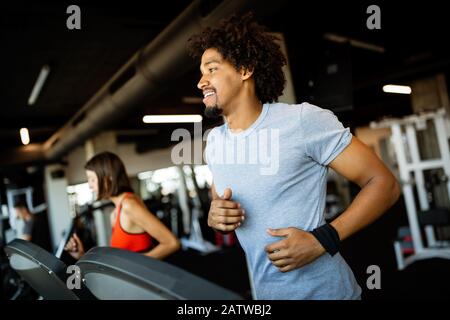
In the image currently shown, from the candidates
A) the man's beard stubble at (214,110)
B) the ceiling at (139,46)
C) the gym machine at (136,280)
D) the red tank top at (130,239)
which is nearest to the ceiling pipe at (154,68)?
the ceiling at (139,46)

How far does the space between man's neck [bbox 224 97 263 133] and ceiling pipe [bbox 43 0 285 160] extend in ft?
4.58

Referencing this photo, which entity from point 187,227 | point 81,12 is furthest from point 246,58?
Answer: point 187,227

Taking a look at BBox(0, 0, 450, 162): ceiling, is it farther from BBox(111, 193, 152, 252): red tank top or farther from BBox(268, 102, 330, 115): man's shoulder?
BBox(268, 102, 330, 115): man's shoulder

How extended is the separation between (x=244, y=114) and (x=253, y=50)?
0.75 ft

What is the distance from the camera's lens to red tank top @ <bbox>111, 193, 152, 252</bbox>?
1972 mm

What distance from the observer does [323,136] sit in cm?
97

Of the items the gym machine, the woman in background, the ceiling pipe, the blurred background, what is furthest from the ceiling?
the gym machine

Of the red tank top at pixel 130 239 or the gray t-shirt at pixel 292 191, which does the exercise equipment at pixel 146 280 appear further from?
the red tank top at pixel 130 239

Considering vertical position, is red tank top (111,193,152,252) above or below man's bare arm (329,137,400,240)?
below

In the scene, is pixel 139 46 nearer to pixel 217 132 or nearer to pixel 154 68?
pixel 154 68

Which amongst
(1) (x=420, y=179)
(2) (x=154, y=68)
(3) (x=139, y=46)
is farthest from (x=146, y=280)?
(1) (x=420, y=179)

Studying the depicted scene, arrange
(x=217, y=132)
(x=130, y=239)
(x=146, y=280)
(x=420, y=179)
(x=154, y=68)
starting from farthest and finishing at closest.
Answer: (x=420, y=179), (x=154, y=68), (x=130, y=239), (x=217, y=132), (x=146, y=280)
